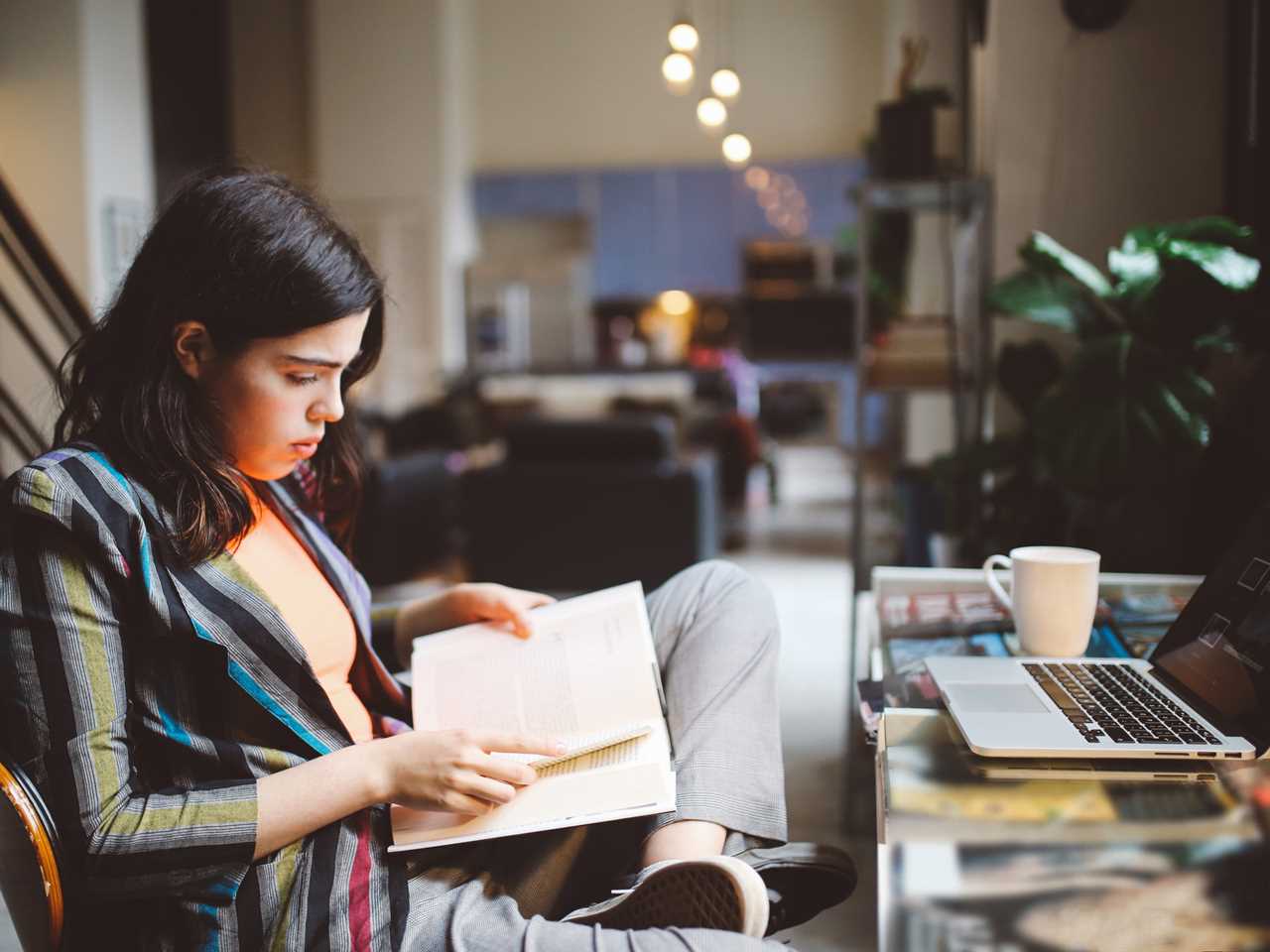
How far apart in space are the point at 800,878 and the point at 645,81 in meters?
8.49

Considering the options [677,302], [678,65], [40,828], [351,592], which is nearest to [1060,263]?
[351,592]

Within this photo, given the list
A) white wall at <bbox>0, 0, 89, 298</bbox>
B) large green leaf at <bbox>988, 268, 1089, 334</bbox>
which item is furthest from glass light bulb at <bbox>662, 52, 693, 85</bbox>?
white wall at <bbox>0, 0, 89, 298</bbox>

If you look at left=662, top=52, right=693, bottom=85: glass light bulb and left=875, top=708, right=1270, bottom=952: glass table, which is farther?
left=662, top=52, right=693, bottom=85: glass light bulb

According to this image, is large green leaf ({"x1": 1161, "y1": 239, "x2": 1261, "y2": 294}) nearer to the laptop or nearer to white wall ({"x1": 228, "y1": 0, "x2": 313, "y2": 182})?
the laptop

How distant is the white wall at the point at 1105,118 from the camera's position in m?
2.21

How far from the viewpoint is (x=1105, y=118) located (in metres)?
2.26

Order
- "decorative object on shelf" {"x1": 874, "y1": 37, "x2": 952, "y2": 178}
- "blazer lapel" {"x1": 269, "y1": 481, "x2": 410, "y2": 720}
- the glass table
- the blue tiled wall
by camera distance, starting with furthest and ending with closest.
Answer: the blue tiled wall < "decorative object on shelf" {"x1": 874, "y1": 37, "x2": 952, "y2": 178} < "blazer lapel" {"x1": 269, "y1": 481, "x2": 410, "y2": 720} < the glass table

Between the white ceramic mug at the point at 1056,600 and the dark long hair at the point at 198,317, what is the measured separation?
0.72 m

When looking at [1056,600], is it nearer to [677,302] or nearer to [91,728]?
[91,728]

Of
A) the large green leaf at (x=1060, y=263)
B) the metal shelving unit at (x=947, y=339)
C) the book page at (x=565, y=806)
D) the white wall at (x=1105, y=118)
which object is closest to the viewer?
the book page at (x=565, y=806)

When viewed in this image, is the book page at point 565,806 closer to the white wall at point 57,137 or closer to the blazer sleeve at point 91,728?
the blazer sleeve at point 91,728

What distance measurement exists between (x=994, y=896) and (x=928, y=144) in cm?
225

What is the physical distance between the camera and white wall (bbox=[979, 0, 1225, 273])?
221 cm

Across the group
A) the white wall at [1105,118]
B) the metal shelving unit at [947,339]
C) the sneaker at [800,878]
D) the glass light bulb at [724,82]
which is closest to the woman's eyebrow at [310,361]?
the sneaker at [800,878]
